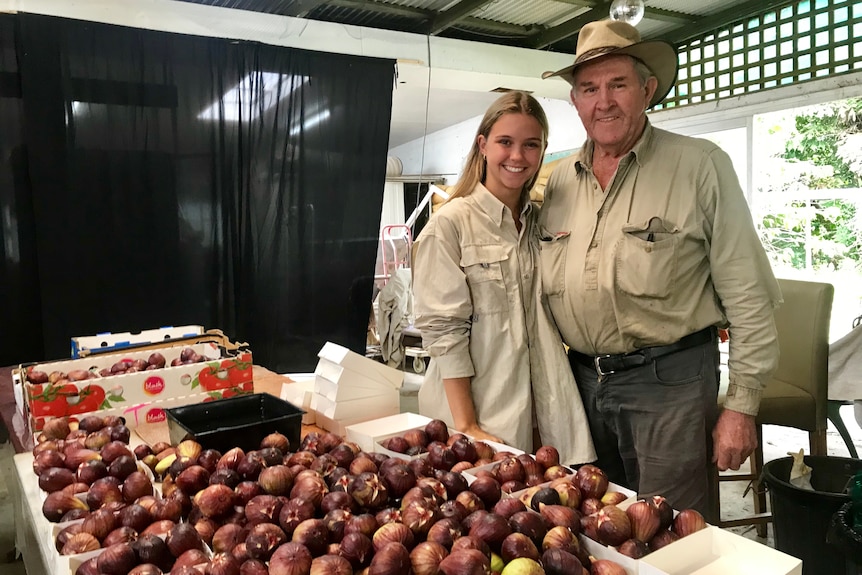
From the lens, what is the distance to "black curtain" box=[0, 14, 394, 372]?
3.34m

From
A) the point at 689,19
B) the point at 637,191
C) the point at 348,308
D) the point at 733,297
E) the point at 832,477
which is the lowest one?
the point at 832,477

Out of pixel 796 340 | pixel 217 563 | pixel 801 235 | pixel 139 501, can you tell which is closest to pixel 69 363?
pixel 139 501

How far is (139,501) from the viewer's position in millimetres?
1102

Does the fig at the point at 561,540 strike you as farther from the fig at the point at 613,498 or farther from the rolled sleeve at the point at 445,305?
the rolled sleeve at the point at 445,305

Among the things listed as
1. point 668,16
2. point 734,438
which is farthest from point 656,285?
point 668,16

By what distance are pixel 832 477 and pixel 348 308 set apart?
9.76 ft

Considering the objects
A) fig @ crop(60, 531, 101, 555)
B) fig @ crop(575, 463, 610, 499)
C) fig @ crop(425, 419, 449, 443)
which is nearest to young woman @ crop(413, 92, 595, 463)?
fig @ crop(425, 419, 449, 443)

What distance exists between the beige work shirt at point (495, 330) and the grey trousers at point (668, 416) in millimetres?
103

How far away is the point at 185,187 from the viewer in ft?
12.3

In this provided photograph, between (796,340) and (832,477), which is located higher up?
(796,340)

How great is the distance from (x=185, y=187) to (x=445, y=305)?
265 cm

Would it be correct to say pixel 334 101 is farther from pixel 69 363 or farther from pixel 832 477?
pixel 832 477

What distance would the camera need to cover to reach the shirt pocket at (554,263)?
1.69 m

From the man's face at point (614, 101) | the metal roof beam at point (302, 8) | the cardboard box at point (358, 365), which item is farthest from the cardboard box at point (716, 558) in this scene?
the metal roof beam at point (302, 8)
